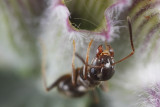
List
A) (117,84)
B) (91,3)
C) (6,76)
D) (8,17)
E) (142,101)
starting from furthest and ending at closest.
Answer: (6,76), (117,84), (8,17), (142,101), (91,3)

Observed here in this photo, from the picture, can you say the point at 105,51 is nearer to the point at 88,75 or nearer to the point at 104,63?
the point at 104,63

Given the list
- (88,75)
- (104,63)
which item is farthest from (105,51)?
(88,75)

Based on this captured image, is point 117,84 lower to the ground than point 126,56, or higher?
lower

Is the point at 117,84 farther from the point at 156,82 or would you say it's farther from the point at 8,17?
the point at 8,17

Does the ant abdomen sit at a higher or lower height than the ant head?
lower

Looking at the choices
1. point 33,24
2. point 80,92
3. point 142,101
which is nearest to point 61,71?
point 80,92

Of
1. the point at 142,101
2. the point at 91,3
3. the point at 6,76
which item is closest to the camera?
the point at 91,3

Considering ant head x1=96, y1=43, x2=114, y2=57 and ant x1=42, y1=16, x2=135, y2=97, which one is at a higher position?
ant head x1=96, y1=43, x2=114, y2=57

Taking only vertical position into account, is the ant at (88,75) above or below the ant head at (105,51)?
below
